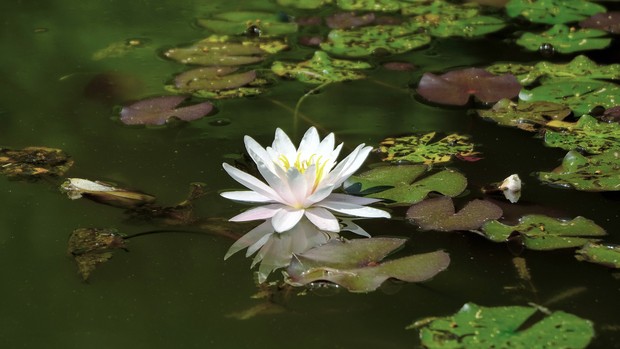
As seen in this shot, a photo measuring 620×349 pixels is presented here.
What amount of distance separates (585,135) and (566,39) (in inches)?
30.0

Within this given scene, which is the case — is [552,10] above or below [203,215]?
above

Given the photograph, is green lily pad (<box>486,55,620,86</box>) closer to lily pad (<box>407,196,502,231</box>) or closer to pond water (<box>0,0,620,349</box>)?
pond water (<box>0,0,620,349</box>)

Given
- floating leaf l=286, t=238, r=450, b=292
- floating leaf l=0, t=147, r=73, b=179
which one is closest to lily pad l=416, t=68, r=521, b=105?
floating leaf l=286, t=238, r=450, b=292

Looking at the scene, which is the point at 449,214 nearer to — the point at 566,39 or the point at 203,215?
the point at 203,215

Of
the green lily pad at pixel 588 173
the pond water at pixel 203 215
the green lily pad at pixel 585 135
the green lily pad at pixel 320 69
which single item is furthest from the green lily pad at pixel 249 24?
the green lily pad at pixel 588 173

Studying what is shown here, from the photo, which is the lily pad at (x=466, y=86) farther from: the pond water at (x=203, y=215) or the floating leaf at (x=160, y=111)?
the floating leaf at (x=160, y=111)

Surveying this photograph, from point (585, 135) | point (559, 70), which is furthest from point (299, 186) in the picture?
point (559, 70)

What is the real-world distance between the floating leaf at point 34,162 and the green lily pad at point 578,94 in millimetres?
1145

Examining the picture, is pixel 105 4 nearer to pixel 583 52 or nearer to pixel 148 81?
pixel 148 81

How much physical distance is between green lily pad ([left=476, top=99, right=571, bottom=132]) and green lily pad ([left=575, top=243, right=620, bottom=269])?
0.59m

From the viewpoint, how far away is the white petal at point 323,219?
5.65 ft

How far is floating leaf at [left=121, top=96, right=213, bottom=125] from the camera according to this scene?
227 centimetres

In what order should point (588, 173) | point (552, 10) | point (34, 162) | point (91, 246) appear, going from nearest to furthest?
point (91, 246), point (588, 173), point (34, 162), point (552, 10)

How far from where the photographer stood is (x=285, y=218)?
1.74 metres
